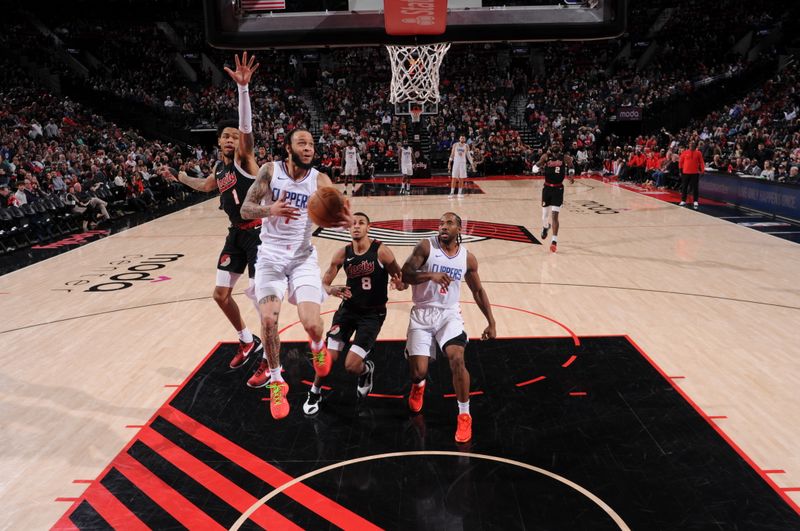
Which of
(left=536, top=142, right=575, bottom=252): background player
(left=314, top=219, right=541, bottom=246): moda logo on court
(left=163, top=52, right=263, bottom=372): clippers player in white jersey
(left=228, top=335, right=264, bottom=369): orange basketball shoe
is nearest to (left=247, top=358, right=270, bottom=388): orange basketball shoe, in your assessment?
(left=228, top=335, right=264, bottom=369): orange basketball shoe

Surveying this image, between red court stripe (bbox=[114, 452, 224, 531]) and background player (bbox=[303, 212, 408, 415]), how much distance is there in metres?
1.28

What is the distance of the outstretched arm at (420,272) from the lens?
15.2 feet

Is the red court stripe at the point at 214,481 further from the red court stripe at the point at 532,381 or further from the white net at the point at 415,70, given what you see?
the white net at the point at 415,70

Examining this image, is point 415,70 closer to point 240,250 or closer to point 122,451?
point 240,250

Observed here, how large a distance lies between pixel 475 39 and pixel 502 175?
18042 mm

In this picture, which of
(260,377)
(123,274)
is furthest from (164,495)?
(123,274)

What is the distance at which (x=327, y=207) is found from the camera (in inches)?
160

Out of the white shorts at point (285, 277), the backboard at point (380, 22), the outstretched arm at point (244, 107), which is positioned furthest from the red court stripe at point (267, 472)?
the backboard at point (380, 22)

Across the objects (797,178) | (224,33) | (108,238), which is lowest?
(108,238)

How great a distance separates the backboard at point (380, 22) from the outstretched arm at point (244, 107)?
2170mm

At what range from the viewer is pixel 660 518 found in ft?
11.8

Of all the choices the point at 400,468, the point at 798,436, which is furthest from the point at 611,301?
the point at 400,468

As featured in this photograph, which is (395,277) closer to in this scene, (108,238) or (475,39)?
(475,39)

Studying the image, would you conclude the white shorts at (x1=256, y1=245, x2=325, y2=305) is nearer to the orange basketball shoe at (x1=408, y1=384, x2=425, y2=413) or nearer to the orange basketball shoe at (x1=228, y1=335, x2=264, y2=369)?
the orange basketball shoe at (x1=408, y1=384, x2=425, y2=413)
